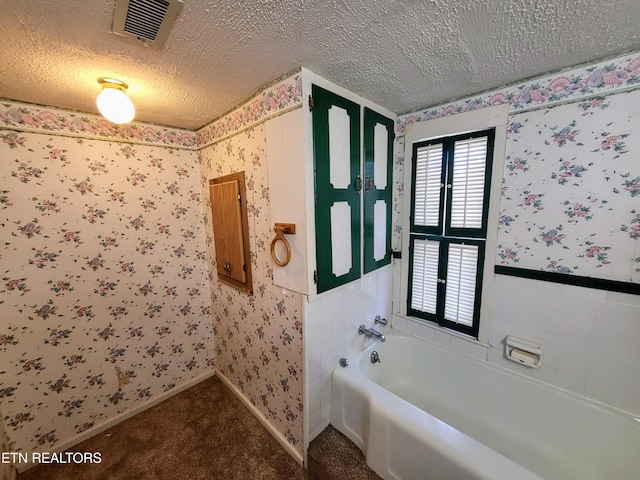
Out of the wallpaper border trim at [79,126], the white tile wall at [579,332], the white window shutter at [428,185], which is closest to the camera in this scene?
the white tile wall at [579,332]

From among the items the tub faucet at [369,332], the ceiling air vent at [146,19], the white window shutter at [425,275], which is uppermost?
the ceiling air vent at [146,19]

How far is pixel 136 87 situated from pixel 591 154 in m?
2.39

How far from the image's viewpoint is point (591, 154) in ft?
3.95

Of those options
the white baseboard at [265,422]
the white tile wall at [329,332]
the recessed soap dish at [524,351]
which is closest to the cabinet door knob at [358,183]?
the white tile wall at [329,332]

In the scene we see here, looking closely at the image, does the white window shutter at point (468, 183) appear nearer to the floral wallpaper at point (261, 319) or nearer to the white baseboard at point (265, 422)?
the floral wallpaper at point (261, 319)

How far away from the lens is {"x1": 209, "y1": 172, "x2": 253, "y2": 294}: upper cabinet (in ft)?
5.42

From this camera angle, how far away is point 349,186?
1.47m

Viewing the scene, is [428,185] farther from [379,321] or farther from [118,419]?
[118,419]

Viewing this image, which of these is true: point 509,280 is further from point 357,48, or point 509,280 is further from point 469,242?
point 357,48

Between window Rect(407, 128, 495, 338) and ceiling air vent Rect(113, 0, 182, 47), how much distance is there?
1.57 meters

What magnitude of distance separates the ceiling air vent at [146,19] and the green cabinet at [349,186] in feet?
2.06

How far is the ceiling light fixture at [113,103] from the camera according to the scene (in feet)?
3.75

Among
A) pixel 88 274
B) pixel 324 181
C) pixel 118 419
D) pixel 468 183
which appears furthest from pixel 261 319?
pixel 468 183

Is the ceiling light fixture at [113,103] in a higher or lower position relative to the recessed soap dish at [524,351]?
higher
